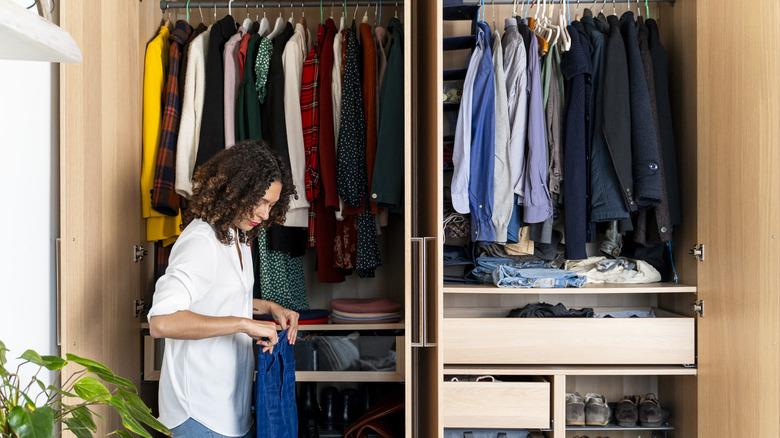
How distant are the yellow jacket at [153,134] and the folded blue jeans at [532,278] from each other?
136cm

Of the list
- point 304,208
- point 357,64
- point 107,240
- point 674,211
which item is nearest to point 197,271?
point 107,240

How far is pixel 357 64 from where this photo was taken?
274cm

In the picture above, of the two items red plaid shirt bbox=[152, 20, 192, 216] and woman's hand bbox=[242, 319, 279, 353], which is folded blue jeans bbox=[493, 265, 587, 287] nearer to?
woman's hand bbox=[242, 319, 279, 353]

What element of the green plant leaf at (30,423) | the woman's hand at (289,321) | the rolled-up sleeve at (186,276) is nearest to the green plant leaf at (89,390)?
the green plant leaf at (30,423)

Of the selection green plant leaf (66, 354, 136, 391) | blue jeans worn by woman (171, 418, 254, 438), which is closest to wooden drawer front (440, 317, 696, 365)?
blue jeans worn by woman (171, 418, 254, 438)

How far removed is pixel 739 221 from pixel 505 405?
3.54 ft

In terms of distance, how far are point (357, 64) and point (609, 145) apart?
108cm

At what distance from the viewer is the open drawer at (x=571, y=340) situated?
2584 mm

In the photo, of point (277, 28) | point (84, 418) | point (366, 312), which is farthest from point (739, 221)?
point (84, 418)

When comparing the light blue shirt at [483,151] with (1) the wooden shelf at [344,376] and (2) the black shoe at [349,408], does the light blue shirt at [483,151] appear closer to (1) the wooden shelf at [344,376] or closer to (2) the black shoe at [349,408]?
(1) the wooden shelf at [344,376]

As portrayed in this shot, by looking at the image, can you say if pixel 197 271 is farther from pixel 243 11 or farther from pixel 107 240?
pixel 243 11

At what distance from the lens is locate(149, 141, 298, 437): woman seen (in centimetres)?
177

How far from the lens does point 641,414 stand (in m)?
2.79

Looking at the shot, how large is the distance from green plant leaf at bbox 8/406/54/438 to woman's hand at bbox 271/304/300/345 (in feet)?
3.53
